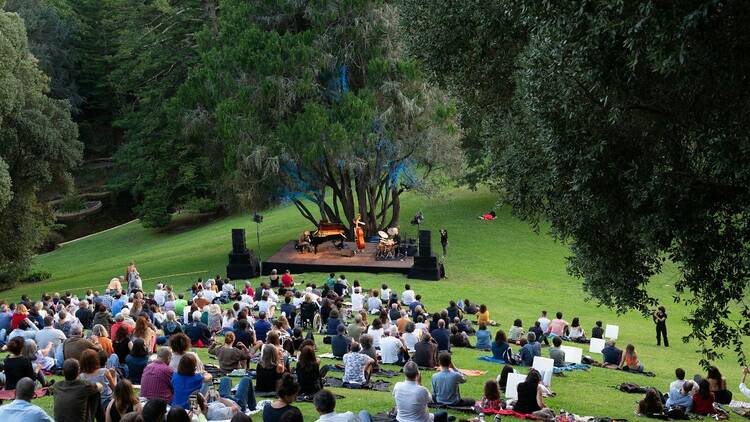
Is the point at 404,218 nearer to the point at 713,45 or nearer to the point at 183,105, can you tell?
the point at 183,105

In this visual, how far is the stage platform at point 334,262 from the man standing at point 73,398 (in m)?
24.9

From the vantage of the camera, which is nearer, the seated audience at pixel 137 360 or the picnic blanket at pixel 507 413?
the picnic blanket at pixel 507 413

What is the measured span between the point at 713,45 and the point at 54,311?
57.0 ft

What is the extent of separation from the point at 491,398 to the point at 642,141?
4294mm

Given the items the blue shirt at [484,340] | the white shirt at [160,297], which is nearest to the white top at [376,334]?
the blue shirt at [484,340]

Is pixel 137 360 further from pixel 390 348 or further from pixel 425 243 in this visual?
pixel 425 243

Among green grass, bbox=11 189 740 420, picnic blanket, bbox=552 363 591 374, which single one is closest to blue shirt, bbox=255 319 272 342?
green grass, bbox=11 189 740 420

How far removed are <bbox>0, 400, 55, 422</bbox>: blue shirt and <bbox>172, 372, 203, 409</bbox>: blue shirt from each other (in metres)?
2.38

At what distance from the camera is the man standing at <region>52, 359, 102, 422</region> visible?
A: 34.0 feet

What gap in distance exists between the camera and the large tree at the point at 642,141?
33.8 ft

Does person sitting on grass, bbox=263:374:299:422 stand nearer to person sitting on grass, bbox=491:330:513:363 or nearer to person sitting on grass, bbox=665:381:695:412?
person sitting on grass, bbox=665:381:695:412

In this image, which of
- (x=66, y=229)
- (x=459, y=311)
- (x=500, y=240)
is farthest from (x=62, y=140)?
(x=66, y=229)

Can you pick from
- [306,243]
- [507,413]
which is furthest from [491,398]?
[306,243]

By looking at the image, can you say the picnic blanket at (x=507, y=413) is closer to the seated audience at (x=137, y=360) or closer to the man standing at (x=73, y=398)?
the seated audience at (x=137, y=360)
